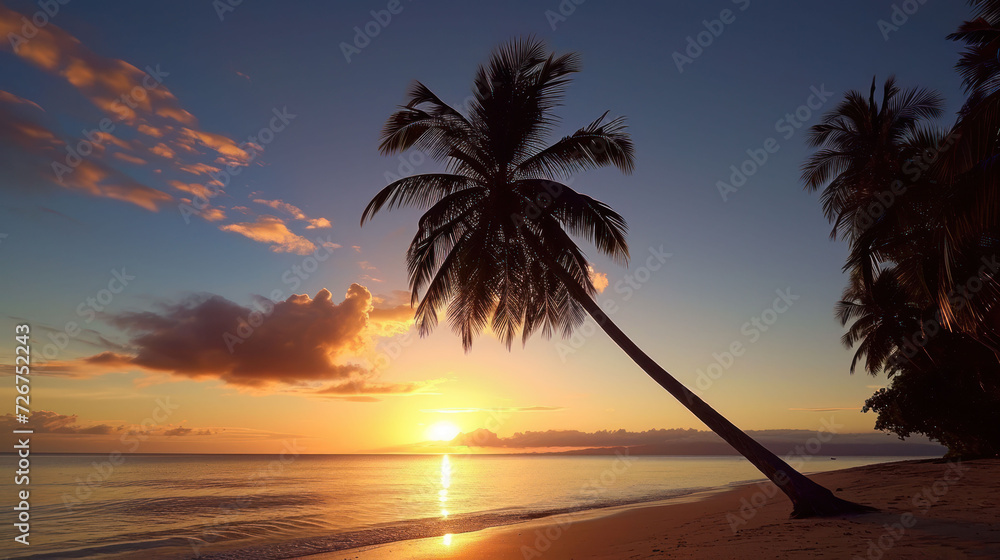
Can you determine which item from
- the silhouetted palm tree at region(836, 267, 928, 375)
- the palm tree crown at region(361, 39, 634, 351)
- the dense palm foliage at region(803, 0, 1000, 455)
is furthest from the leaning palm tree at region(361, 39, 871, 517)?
the silhouetted palm tree at region(836, 267, 928, 375)

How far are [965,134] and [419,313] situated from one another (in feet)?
35.3

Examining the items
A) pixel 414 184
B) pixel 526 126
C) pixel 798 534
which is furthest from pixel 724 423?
pixel 414 184

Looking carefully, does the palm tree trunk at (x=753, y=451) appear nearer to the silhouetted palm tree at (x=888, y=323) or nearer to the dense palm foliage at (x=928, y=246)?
the dense palm foliage at (x=928, y=246)

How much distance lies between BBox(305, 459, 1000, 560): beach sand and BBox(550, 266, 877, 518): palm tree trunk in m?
0.42

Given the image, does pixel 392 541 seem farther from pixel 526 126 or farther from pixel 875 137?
pixel 875 137

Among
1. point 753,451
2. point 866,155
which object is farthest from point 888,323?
point 753,451

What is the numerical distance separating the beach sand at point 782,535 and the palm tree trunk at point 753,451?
42 cm

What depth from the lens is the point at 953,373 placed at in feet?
68.1

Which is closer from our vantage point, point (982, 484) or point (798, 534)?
point (798, 534)

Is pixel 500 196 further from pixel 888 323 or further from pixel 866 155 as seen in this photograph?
pixel 888 323

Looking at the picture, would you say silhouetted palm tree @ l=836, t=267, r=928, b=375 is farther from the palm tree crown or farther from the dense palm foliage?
the palm tree crown

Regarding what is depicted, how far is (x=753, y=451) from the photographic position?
1023 cm

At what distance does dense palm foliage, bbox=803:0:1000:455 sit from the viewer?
618 centimetres

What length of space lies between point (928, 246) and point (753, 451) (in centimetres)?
514
